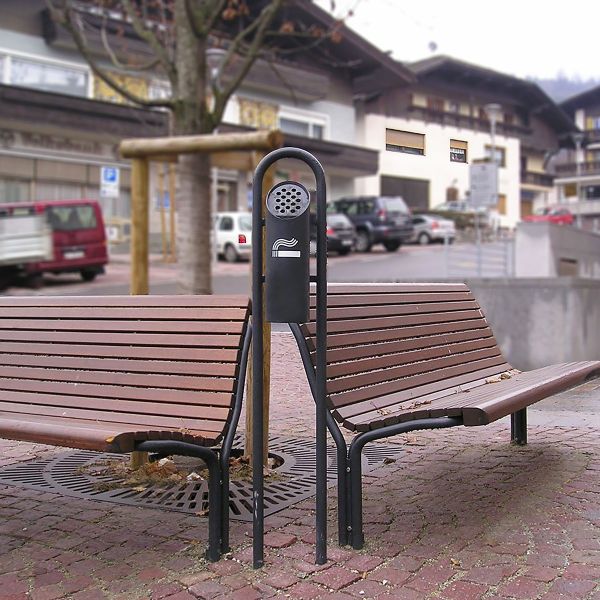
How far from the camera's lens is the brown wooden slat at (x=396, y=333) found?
369cm

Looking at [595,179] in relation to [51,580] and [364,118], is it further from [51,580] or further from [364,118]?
[51,580]

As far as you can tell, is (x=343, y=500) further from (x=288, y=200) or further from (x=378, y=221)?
(x=378, y=221)

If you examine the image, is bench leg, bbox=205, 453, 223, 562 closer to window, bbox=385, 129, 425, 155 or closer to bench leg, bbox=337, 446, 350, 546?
bench leg, bbox=337, 446, 350, 546

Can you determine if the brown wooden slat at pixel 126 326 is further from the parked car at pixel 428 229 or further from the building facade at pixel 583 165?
the building facade at pixel 583 165

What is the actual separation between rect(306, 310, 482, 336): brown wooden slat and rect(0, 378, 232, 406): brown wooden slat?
20.3 inches

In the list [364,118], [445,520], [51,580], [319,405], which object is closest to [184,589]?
[51,580]

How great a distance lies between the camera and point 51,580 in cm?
308

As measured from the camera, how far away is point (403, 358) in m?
4.24

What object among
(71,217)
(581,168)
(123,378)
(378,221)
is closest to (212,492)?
(123,378)

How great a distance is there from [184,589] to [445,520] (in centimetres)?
127

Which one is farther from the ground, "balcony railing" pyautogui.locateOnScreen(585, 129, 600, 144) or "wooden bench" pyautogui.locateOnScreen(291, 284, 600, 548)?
"balcony railing" pyautogui.locateOnScreen(585, 129, 600, 144)

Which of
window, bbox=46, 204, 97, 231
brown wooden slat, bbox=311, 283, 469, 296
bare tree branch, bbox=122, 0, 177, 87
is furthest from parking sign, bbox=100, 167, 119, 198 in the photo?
brown wooden slat, bbox=311, 283, 469, 296

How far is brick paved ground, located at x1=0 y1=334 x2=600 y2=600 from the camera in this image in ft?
9.70

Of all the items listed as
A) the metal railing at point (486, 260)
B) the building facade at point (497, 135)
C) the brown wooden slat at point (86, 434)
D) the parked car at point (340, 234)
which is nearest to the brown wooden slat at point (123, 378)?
the brown wooden slat at point (86, 434)
